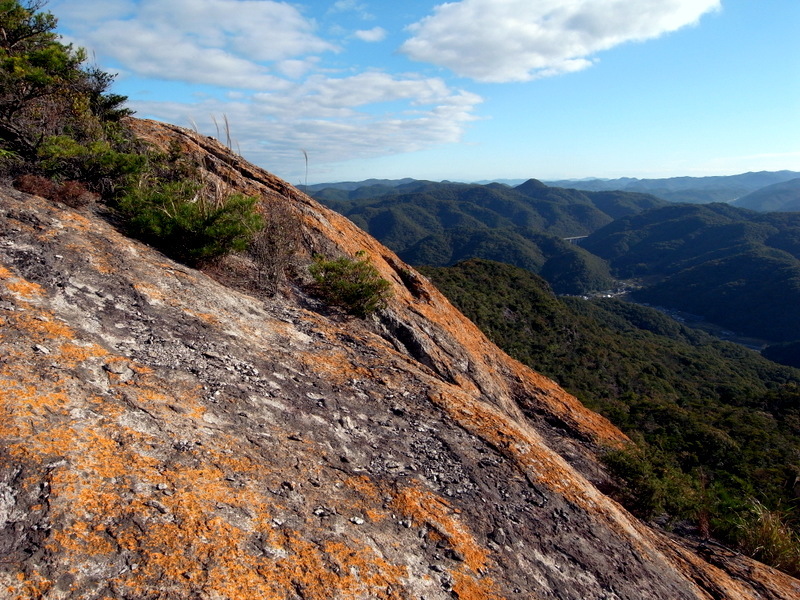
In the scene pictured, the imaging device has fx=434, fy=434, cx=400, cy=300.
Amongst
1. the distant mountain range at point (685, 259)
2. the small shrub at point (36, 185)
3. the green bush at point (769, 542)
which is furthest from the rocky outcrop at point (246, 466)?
the distant mountain range at point (685, 259)

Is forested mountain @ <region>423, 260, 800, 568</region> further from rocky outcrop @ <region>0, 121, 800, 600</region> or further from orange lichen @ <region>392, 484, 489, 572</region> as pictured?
orange lichen @ <region>392, 484, 489, 572</region>

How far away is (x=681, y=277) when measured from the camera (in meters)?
145

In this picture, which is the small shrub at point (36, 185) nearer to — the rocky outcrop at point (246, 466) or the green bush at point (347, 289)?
the rocky outcrop at point (246, 466)

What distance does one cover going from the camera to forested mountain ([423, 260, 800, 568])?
21.4ft

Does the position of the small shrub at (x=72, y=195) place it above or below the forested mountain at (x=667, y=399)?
above

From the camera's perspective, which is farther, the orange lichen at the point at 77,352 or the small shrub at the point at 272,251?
the small shrub at the point at 272,251

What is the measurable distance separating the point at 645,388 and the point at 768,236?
17333cm

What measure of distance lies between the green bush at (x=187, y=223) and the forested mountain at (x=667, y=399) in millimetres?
6495

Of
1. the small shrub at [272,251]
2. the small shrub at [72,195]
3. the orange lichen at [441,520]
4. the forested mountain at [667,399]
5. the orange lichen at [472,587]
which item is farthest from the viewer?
the small shrub at [272,251]

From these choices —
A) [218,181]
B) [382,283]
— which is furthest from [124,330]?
[218,181]

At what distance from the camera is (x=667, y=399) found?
3406 cm

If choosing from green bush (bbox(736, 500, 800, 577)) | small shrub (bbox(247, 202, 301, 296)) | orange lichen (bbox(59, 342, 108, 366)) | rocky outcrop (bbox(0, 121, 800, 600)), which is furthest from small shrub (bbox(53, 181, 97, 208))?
Result: green bush (bbox(736, 500, 800, 577))

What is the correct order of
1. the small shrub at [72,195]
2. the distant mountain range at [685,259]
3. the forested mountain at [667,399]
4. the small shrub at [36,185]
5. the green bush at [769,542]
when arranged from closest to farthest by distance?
the small shrub at [36,185], the green bush at [769,542], the small shrub at [72,195], the forested mountain at [667,399], the distant mountain range at [685,259]

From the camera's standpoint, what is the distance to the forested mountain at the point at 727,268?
11394 cm
